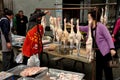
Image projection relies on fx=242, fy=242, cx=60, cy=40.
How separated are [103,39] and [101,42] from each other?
0.08m

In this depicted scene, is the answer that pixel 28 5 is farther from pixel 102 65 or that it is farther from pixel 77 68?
pixel 102 65

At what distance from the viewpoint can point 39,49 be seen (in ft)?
16.4

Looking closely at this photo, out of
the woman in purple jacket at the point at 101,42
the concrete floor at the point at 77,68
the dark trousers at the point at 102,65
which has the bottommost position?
the concrete floor at the point at 77,68

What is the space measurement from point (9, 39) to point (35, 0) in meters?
8.48

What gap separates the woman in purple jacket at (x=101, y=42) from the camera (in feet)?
15.5

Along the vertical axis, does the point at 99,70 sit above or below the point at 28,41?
below

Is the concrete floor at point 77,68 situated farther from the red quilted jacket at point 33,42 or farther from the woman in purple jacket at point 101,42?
the red quilted jacket at point 33,42

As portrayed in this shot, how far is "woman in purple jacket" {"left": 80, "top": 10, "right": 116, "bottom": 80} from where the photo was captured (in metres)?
4.73

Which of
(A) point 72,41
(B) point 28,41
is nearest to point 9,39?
(B) point 28,41

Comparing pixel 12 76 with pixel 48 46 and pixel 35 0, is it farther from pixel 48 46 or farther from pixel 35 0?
pixel 35 0

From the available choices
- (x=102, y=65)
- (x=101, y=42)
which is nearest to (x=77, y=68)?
(x=102, y=65)

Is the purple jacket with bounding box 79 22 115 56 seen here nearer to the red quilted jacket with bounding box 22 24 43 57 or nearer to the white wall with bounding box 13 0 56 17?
the red quilted jacket with bounding box 22 24 43 57

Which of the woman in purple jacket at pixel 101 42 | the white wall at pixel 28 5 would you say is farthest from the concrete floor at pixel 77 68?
the white wall at pixel 28 5

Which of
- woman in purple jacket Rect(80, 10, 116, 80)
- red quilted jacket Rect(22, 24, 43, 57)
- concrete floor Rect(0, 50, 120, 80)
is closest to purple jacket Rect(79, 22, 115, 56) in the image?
woman in purple jacket Rect(80, 10, 116, 80)
